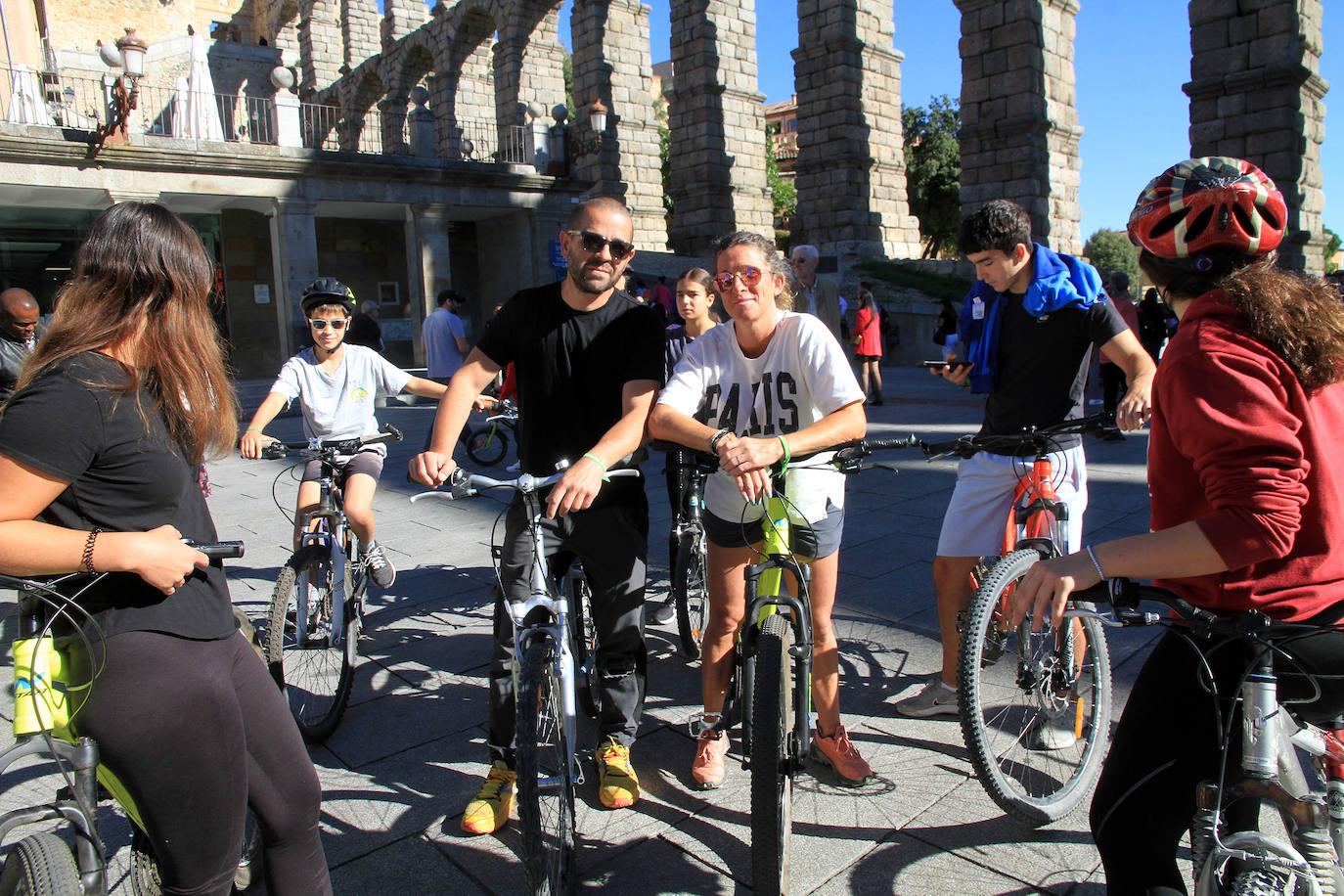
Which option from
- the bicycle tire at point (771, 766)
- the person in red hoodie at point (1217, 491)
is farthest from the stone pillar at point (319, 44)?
the person in red hoodie at point (1217, 491)

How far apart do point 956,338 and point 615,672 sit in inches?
79.3

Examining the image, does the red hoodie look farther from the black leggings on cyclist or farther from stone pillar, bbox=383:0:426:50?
stone pillar, bbox=383:0:426:50

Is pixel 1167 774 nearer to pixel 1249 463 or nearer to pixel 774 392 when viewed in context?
pixel 1249 463

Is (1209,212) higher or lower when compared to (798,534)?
higher

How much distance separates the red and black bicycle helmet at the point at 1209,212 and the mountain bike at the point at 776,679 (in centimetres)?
108

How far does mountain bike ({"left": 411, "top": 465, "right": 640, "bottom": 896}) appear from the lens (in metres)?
2.41

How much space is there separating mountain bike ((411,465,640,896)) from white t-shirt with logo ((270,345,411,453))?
214 cm

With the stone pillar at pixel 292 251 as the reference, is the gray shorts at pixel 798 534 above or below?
below

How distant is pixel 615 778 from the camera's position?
3117mm

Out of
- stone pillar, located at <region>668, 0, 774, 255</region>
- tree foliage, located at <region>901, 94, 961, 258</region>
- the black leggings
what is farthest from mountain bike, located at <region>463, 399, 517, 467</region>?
tree foliage, located at <region>901, 94, 961, 258</region>

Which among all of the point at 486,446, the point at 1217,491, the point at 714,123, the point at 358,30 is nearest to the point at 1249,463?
the point at 1217,491

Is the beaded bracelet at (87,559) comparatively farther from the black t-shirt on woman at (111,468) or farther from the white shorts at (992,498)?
the white shorts at (992,498)

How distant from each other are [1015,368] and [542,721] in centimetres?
225

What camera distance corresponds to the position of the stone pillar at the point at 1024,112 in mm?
16734
